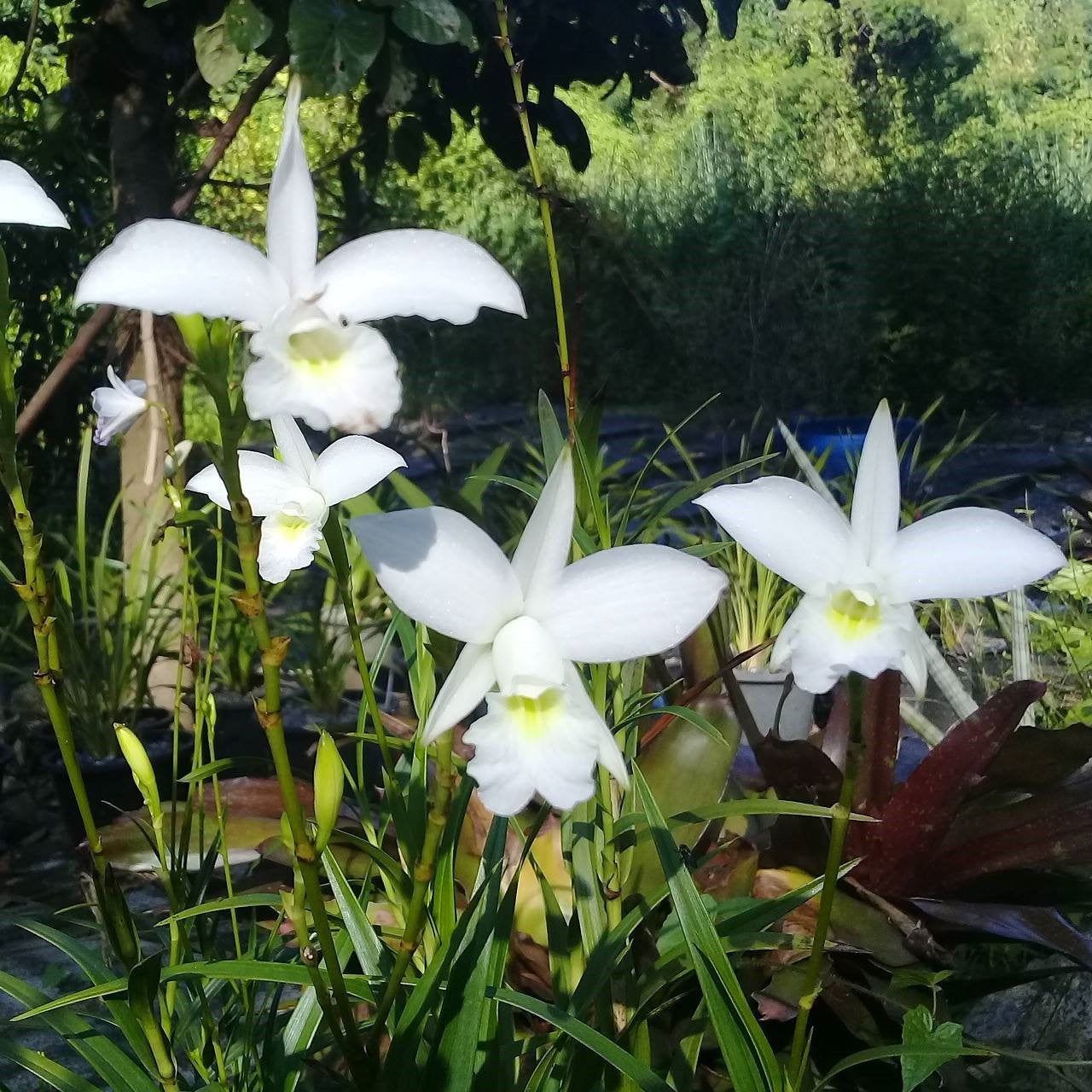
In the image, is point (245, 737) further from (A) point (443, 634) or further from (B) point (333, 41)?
(A) point (443, 634)

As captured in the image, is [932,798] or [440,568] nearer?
[440,568]

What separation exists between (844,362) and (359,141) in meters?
0.88

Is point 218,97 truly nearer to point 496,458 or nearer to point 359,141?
point 359,141

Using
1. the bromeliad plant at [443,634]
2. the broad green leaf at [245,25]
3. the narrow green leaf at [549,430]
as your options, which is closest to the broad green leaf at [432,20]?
the broad green leaf at [245,25]

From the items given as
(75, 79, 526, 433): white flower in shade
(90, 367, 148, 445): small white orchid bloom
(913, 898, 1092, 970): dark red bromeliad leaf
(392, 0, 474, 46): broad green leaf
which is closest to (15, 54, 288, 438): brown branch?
(392, 0, 474, 46): broad green leaf

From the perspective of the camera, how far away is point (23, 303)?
1.69 meters

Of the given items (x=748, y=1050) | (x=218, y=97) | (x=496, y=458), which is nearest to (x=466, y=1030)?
(x=748, y=1050)

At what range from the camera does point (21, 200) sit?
33 centimetres

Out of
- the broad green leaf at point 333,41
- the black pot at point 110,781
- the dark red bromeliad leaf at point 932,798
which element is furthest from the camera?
the black pot at point 110,781

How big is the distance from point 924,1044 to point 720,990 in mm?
97

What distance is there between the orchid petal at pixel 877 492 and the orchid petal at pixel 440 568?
0.46 feet

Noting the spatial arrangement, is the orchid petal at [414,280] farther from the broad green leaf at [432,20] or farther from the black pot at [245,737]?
the black pot at [245,737]

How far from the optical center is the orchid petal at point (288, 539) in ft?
1.53

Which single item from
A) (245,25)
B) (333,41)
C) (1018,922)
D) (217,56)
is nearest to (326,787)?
(1018,922)
